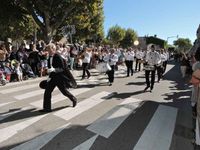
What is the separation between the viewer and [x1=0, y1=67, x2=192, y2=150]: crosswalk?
592 centimetres

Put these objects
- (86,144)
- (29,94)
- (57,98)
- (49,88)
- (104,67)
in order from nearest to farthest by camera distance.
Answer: (86,144) → (49,88) → (57,98) → (29,94) → (104,67)

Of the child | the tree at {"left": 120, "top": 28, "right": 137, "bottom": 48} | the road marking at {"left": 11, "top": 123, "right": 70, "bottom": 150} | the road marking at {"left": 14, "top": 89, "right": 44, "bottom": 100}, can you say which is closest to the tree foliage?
the child

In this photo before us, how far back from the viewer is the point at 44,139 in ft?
19.8

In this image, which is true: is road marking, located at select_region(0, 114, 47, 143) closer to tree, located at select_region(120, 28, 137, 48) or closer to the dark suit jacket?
the dark suit jacket

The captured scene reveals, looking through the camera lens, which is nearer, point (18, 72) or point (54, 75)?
point (54, 75)

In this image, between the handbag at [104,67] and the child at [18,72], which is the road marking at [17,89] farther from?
the handbag at [104,67]

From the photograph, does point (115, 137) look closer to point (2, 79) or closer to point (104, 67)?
point (2, 79)

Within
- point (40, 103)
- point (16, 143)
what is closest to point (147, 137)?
point (16, 143)

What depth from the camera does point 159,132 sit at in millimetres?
6930

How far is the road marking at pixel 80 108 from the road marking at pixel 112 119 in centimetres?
71

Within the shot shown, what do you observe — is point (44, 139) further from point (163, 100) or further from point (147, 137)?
point (163, 100)

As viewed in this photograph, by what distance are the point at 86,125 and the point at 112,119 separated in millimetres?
870

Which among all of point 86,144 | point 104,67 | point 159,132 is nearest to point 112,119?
point 159,132

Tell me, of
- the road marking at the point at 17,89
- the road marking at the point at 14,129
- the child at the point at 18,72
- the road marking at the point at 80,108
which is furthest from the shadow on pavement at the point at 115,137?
the child at the point at 18,72
